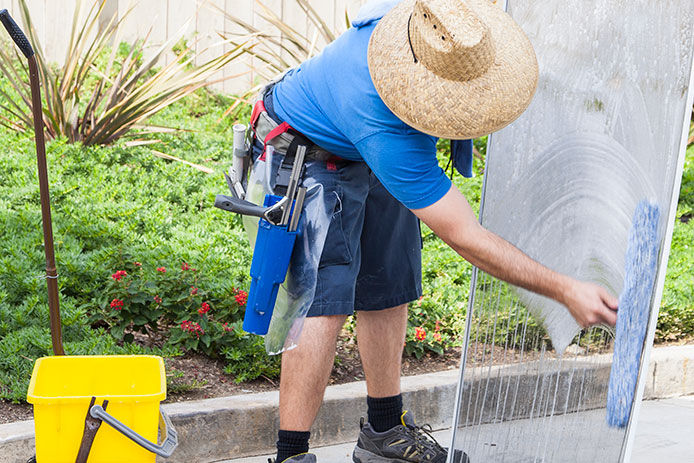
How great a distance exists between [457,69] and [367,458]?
1.53m

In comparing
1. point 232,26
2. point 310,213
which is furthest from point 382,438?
point 232,26

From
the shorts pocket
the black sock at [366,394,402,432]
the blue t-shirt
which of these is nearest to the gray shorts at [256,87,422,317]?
the shorts pocket

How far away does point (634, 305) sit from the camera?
1.93 meters

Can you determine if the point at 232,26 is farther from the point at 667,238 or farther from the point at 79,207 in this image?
the point at 667,238

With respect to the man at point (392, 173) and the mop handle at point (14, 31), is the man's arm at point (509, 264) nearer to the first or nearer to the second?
the man at point (392, 173)

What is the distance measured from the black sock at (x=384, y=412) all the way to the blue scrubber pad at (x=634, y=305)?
104cm

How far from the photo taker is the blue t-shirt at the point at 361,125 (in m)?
2.11

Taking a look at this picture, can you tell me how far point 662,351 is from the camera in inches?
163

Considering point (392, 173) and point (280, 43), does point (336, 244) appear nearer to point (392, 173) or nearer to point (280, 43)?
point (392, 173)

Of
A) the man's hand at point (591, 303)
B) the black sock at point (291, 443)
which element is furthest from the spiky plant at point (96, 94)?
the man's hand at point (591, 303)

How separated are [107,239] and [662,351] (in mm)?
2683

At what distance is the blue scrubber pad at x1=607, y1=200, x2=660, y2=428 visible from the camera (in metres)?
1.91

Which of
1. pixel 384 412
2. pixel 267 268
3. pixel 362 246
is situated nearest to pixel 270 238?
pixel 267 268

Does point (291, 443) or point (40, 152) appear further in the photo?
point (291, 443)
